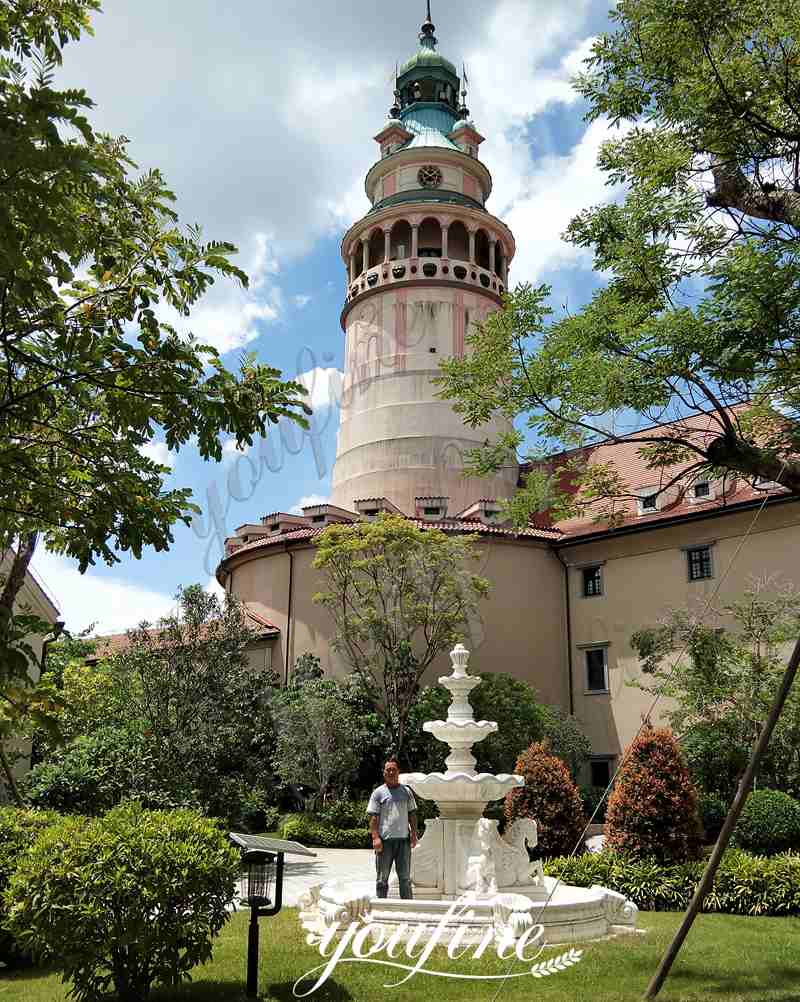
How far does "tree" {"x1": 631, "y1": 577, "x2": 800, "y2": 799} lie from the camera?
2241 centimetres

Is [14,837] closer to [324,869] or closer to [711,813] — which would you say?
[324,869]

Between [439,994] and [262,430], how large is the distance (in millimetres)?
5450

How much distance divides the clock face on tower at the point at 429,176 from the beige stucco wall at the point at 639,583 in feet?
65.9

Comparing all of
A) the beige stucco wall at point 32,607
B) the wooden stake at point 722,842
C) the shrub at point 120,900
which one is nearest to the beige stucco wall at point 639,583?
the beige stucco wall at point 32,607

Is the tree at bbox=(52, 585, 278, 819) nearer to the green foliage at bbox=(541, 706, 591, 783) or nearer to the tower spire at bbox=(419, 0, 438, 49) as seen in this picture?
the green foliage at bbox=(541, 706, 591, 783)

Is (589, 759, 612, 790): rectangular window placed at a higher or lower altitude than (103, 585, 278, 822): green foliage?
lower

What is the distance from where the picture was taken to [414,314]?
4172 centimetres

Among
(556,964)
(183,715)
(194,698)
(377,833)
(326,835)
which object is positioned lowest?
(326,835)

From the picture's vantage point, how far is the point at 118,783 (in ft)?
64.1

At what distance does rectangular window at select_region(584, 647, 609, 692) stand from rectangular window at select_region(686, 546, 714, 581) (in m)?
4.51

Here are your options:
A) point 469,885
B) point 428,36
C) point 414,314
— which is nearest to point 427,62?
point 428,36

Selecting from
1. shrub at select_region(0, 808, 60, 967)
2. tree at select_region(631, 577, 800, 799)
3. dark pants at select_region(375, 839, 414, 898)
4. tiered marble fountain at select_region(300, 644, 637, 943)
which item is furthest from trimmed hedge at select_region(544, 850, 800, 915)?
shrub at select_region(0, 808, 60, 967)

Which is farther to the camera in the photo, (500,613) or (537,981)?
(500,613)

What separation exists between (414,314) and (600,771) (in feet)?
69.3
